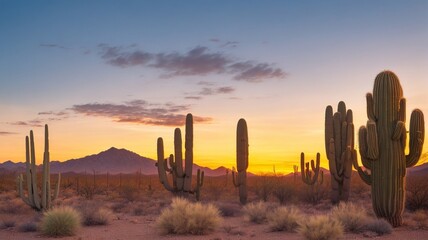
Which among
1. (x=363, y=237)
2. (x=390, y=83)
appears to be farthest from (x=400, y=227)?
(x=390, y=83)

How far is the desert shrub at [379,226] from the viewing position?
16.7m

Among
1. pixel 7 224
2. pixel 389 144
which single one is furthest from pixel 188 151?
pixel 389 144

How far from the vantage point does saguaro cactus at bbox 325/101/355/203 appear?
973 inches

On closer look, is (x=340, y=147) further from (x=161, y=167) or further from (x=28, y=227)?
(x=28, y=227)

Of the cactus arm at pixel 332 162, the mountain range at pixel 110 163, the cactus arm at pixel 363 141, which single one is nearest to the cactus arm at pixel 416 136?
Result: the cactus arm at pixel 363 141

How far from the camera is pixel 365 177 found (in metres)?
19.1

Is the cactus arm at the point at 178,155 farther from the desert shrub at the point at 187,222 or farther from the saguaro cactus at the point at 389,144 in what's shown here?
the saguaro cactus at the point at 389,144

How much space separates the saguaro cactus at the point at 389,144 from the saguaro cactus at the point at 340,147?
6.20 meters

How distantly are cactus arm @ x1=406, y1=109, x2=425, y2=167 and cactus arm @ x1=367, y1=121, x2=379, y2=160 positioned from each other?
4.11 feet

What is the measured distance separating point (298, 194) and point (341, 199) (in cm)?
613

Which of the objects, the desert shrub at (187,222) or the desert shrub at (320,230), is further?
the desert shrub at (187,222)

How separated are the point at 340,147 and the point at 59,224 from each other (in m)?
13.6

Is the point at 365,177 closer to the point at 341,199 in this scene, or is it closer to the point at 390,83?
the point at 390,83

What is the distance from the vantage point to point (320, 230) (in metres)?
15.1
